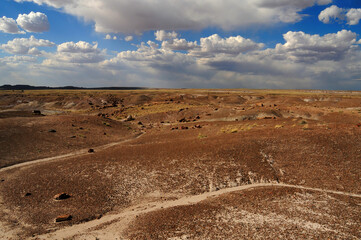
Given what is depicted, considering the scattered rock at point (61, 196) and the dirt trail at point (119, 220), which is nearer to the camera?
the dirt trail at point (119, 220)

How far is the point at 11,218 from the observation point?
12367 mm

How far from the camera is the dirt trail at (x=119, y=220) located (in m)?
10.7

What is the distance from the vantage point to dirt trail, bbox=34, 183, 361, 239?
10.7 meters

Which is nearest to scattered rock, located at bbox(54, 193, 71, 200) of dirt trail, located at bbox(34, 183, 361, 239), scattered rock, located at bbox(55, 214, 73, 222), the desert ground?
the desert ground

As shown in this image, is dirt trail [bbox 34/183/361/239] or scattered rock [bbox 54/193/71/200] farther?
scattered rock [bbox 54/193/71/200]

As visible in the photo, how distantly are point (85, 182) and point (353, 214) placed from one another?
1633 centimetres

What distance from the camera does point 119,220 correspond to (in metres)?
11.9

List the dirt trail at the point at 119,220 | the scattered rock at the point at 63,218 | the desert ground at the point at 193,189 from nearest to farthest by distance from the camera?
the desert ground at the point at 193,189 < the dirt trail at the point at 119,220 < the scattered rock at the point at 63,218

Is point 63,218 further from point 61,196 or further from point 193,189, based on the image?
point 193,189

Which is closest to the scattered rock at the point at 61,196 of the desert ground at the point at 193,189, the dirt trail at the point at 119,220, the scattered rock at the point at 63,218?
the desert ground at the point at 193,189

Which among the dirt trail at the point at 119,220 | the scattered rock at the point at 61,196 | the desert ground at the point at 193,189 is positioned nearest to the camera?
the desert ground at the point at 193,189

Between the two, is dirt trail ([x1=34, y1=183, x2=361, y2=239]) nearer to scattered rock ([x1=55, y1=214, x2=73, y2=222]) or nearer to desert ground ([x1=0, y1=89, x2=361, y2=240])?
desert ground ([x1=0, y1=89, x2=361, y2=240])

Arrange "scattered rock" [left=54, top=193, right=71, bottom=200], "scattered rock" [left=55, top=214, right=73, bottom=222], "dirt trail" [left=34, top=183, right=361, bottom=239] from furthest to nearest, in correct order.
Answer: "scattered rock" [left=54, top=193, right=71, bottom=200] → "scattered rock" [left=55, top=214, right=73, bottom=222] → "dirt trail" [left=34, top=183, right=361, bottom=239]

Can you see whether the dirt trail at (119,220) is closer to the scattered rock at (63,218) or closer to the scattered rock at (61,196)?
the scattered rock at (63,218)
